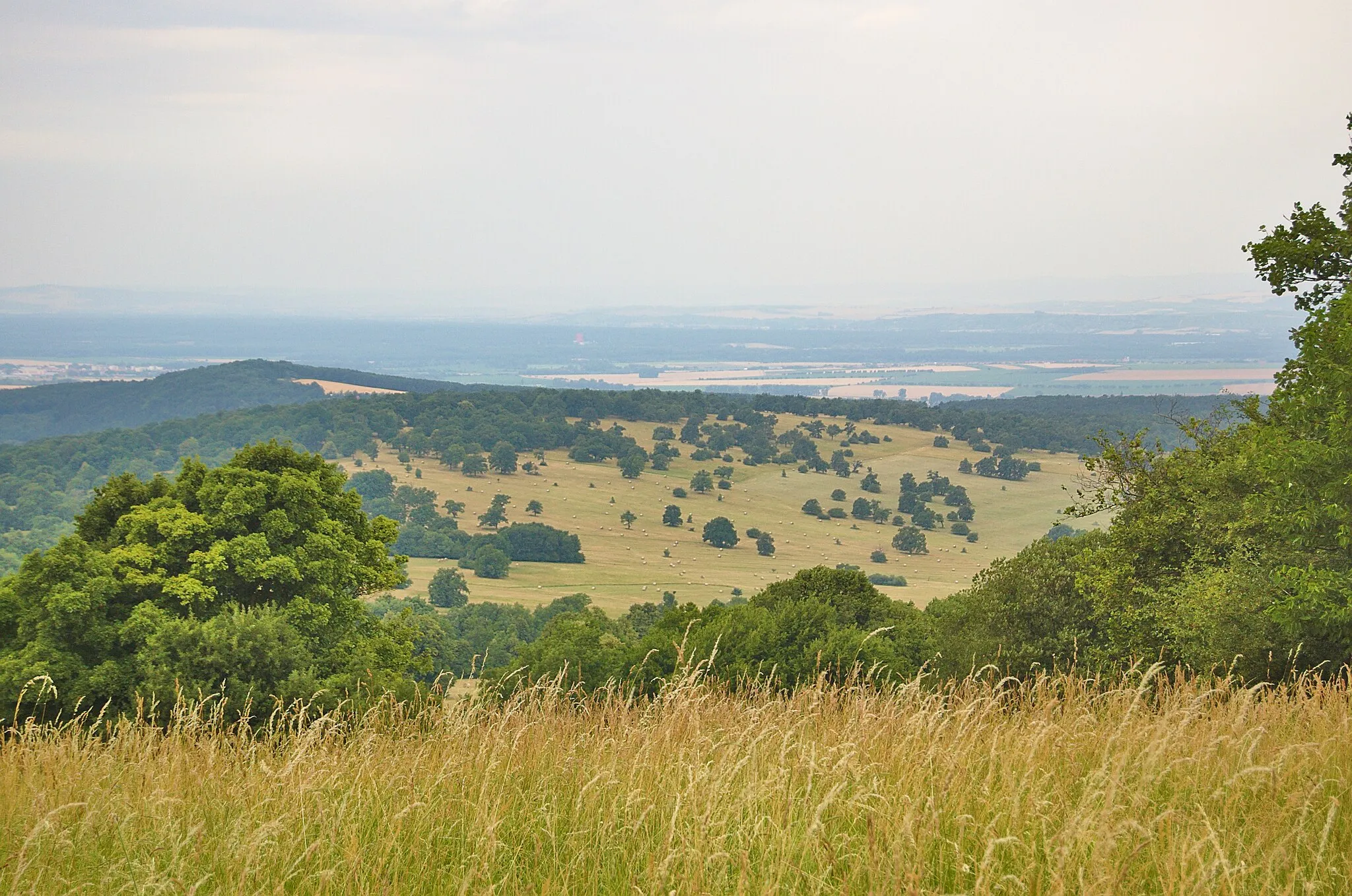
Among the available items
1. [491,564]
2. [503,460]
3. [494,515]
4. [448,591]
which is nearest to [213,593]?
[448,591]

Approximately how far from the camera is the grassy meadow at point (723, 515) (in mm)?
120000

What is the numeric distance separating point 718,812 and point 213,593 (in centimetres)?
2317

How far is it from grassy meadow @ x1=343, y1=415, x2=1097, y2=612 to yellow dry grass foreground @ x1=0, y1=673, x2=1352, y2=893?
94058 mm

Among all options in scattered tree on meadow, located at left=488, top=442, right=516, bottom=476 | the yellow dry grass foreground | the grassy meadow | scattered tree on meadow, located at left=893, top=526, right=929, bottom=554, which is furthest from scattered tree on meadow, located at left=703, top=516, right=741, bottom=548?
the yellow dry grass foreground

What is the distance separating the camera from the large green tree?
21375mm

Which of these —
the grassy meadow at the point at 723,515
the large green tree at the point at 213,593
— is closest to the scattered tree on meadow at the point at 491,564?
the grassy meadow at the point at 723,515

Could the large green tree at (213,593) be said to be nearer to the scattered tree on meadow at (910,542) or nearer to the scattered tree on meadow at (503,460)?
the scattered tree on meadow at (910,542)

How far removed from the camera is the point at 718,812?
428 cm

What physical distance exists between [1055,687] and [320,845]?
5147 mm

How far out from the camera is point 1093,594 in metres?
23.8

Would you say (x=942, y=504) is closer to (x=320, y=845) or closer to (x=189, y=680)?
(x=189, y=680)

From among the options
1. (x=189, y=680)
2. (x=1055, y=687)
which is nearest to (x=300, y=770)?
(x=1055, y=687)

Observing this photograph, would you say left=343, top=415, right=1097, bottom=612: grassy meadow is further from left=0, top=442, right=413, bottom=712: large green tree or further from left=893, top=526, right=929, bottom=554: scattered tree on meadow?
left=0, top=442, right=413, bottom=712: large green tree

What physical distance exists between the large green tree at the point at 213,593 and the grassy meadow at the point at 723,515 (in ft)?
248
